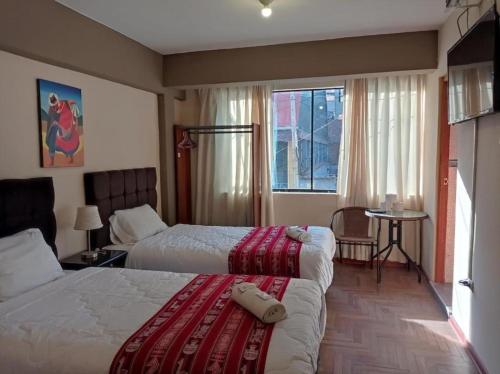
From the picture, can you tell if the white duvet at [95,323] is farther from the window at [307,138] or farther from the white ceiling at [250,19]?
the window at [307,138]

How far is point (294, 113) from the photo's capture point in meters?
5.07

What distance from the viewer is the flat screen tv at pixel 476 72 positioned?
2.00 metres

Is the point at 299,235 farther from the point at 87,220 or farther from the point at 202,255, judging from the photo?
the point at 87,220

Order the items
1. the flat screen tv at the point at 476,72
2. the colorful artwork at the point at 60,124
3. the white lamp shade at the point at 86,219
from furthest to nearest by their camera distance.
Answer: the white lamp shade at the point at 86,219
the colorful artwork at the point at 60,124
the flat screen tv at the point at 476,72

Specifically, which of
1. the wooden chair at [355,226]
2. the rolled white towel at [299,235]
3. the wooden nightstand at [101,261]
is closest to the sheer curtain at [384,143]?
the wooden chair at [355,226]

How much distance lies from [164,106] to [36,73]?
6.29 ft

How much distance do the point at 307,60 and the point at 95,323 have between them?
347 cm

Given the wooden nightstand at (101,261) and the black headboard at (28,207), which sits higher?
the black headboard at (28,207)

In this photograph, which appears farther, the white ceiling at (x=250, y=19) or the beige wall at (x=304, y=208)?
the beige wall at (x=304, y=208)

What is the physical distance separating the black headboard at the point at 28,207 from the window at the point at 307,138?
295 cm

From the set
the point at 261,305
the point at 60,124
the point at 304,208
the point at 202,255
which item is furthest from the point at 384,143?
the point at 60,124

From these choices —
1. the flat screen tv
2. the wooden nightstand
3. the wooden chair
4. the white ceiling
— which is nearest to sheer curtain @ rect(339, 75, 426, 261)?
the wooden chair

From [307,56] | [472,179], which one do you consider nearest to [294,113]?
[307,56]

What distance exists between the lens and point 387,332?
2.98m
